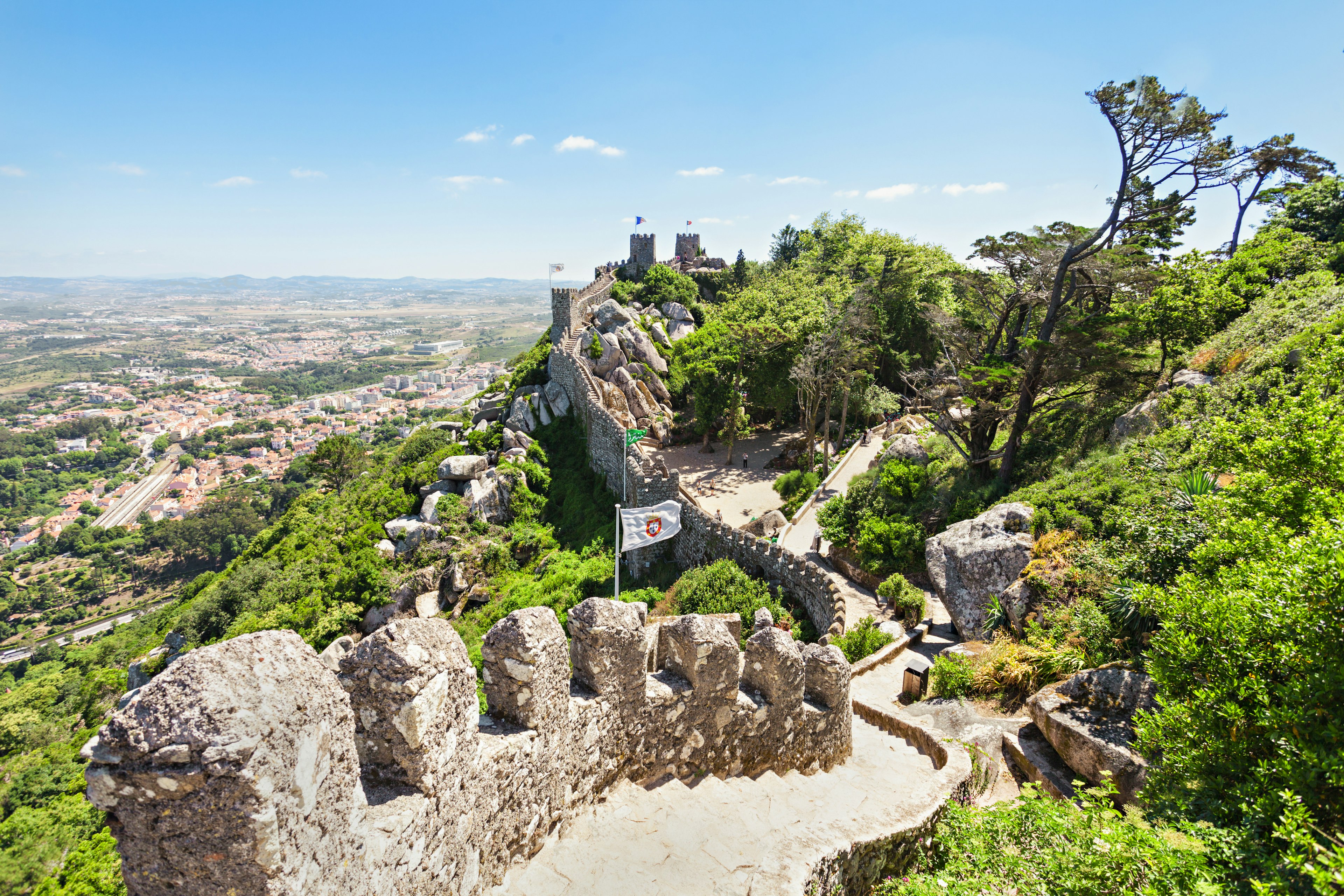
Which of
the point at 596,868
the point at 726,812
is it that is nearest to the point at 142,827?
the point at 596,868

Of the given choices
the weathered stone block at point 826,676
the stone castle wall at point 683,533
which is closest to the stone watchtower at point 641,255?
the stone castle wall at point 683,533

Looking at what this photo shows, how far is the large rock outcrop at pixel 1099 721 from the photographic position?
6820mm

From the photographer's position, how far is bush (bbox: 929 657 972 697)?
1023 centimetres

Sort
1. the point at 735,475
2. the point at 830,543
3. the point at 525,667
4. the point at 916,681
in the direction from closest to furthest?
the point at 525,667 < the point at 916,681 < the point at 830,543 < the point at 735,475

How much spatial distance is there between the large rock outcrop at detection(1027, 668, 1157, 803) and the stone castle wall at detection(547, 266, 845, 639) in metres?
5.18

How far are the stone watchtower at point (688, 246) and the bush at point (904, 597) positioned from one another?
185ft

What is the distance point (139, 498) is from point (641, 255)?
10624cm

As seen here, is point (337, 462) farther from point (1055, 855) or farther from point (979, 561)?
point (1055, 855)

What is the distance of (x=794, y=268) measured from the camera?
50.8m

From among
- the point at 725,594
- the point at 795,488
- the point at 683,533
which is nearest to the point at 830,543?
the point at 683,533

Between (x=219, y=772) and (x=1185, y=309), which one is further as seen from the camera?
(x=1185, y=309)

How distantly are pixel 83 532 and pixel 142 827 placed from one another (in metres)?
108

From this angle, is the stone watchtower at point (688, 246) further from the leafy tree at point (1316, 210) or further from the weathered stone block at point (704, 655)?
the weathered stone block at point (704, 655)

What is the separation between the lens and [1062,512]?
41.0 feet
